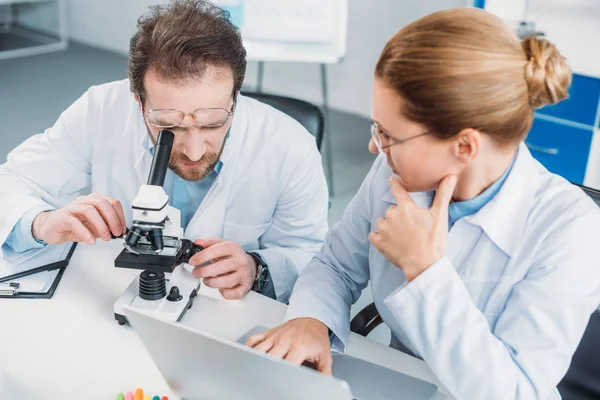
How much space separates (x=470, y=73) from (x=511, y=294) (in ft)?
1.36

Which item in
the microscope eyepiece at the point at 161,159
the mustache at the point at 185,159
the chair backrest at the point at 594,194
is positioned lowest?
the mustache at the point at 185,159

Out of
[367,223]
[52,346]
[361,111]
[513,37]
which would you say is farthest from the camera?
[361,111]

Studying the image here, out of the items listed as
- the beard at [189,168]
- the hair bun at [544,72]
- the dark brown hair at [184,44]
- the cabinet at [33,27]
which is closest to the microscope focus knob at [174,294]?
the beard at [189,168]

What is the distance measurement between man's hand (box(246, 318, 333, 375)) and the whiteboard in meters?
2.59

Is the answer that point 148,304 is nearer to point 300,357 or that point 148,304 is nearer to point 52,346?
point 52,346

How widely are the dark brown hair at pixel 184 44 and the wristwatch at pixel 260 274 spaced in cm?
41

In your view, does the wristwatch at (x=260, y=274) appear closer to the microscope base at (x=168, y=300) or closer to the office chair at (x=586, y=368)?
the microscope base at (x=168, y=300)

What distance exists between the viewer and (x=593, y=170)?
3.40 m

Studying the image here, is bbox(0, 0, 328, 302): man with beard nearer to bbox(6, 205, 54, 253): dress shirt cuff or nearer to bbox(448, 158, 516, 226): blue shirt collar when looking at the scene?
bbox(6, 205, 54, 253): dress shirt cuff

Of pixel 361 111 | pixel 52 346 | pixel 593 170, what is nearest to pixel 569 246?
pixel 52 346

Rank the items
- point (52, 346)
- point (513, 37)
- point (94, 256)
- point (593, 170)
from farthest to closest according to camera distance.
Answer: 1. point (593, 170)
2. point (94, 256)
3. point (52, 346)
4. point (513, 37)

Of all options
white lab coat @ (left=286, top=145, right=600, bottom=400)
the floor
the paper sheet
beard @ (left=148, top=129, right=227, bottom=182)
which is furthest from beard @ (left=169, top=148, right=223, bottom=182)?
the floor

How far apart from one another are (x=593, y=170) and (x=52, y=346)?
9.18 feet

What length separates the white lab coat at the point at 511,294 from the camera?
1.19 meters
